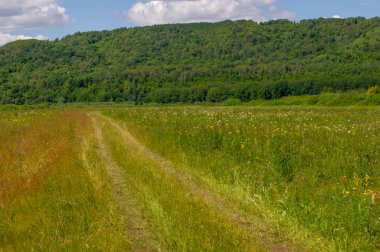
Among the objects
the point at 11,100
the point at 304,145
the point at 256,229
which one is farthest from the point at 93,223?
the point at 11,100

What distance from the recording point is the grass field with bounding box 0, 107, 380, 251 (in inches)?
302

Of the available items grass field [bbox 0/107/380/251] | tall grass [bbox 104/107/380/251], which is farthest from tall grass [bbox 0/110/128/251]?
tall grass [bbox 104/107/380/251]

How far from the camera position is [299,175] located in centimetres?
1195

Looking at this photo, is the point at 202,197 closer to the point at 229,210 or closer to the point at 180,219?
the point at 229,210

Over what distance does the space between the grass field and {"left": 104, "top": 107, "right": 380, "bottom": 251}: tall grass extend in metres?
0.03

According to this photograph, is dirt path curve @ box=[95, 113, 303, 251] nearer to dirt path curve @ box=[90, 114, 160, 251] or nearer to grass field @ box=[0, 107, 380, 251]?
grass field @ box=[0, 107, 380, 251]

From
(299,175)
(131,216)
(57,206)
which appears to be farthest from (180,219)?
(299,175)

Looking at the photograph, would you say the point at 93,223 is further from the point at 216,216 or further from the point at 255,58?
the point at 255,58

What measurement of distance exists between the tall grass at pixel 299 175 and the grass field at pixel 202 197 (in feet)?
0.09

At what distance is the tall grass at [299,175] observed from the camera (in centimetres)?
799

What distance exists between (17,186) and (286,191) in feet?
20.8

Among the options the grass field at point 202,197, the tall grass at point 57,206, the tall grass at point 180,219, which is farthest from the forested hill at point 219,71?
the tall grass at point 180,219

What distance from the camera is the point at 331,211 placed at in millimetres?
8641

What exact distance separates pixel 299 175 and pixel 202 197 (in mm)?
2858
